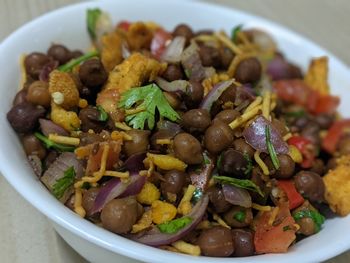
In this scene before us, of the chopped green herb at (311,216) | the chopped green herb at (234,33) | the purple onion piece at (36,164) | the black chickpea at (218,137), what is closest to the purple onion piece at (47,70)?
the purple onion piece at (36,164)

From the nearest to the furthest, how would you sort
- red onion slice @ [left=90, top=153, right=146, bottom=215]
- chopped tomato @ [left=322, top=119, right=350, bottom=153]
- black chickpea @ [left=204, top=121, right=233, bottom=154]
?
1. red onion slice @ [left=90, top=153, right=146, bottom=215]
2. black chickpea @ [left=204, top=121, right=233, bottom=154]
3. chopped tomato @ [left=322, top=119, right=350, bottom=153]

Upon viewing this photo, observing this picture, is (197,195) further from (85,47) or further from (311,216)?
(85,47)

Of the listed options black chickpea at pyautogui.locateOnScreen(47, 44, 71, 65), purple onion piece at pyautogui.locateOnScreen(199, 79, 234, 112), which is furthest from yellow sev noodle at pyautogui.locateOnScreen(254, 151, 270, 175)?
black chickpea at pyautogui.locateOnScreen(47, 44, 71, 65)

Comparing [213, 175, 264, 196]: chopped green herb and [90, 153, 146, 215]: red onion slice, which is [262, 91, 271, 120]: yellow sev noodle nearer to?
[213, 175, 264, 196]: chopped green herb

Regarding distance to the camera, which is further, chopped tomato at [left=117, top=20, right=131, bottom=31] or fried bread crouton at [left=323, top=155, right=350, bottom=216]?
chopped tomato at [left=117, top=20, right=131, bottom=31]

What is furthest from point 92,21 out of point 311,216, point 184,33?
point 311,216

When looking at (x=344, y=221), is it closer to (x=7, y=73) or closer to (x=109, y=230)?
(x=109, y=230)
